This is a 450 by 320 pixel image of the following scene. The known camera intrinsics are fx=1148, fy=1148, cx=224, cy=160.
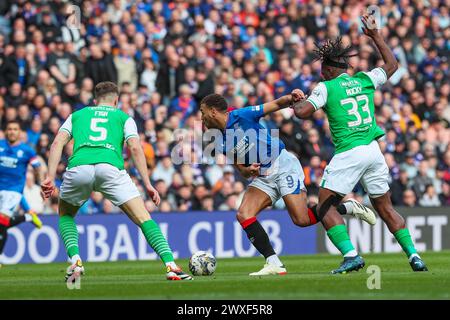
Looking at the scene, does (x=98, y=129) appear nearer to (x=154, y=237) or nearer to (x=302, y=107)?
(x=154, y=237)

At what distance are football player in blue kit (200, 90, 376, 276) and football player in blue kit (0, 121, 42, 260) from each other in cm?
566

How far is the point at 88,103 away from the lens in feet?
72.2

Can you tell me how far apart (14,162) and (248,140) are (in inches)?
243

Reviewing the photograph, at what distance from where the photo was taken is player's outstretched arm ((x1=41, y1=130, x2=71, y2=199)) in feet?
40.7

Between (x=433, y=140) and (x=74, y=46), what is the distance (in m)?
8.21

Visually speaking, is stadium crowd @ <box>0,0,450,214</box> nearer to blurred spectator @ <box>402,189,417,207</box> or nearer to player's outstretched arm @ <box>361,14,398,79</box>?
blurred spectator @ <box>402,189,417,207</box>

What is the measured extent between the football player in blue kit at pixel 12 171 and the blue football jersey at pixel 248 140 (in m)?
5.78

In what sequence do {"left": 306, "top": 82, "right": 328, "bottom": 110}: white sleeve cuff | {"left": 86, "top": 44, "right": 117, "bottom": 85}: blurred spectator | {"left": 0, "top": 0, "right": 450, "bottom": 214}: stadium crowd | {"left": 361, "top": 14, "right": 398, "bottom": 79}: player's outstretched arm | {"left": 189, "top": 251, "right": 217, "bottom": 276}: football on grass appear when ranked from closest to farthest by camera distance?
{"left": 306, "top": 82, "right": 328, "bottom": 110}: white sleeve cuff
{"left": 361, "top": 14, "right": 398, "bottom": 79}: player's outstretched arm
{"left": 189, "top": 251, "right": 217, "bottom": 276}: football on grass
{"left": 0, "top": 0, "right": 450, "bottom": 214}: stadium crowd
{"left": 86, "top": 44, "right": 117, "bottom": 85}: blurred spectator

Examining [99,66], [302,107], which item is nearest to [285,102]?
[302,107]

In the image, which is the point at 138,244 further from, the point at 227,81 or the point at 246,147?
the point at 246,147

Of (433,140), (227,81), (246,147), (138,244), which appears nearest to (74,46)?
(227,81)

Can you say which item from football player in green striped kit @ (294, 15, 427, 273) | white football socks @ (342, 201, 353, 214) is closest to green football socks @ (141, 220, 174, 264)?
football player in green striped kit @ (294, 15, 427, 273)

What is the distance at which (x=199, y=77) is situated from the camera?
78.3 feet
